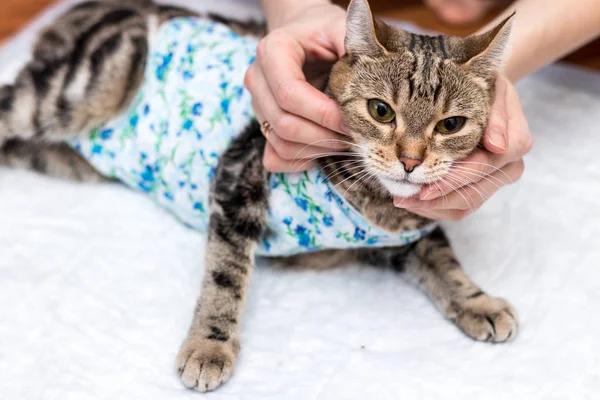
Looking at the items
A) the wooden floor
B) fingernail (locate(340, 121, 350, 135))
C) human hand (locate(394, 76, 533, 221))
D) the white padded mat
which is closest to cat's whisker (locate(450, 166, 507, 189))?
human hand (locate(394, 76, 533, 221))

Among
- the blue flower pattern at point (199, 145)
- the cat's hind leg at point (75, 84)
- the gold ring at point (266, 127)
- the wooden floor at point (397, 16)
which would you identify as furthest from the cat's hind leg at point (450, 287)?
the wooden floor at point (397, 16)

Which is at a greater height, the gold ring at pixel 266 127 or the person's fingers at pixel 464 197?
the gold ring at pixel 266 127

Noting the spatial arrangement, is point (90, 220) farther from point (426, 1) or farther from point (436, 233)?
point (426, 1)

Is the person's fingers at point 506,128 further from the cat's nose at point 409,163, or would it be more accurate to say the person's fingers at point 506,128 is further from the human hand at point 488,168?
the cat's nose at point 409,163

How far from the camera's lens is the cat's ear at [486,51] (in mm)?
1054

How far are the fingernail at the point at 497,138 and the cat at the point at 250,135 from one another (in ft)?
0.09

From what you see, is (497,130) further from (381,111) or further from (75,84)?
(75,84)

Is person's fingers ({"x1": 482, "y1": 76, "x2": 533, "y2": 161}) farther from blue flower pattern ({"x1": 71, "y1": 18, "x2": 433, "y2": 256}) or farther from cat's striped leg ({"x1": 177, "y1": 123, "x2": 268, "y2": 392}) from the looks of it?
cat's striped leg ({"x1": 177, "y1": 123, "x2": 268, "y2": 392})

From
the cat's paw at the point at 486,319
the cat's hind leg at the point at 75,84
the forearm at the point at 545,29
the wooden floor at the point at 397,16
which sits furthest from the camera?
the wooden floor at the point at 397,16

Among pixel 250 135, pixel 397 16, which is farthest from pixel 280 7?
pixel 397 16

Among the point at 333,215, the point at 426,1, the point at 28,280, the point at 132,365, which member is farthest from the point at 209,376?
the point at 426,1

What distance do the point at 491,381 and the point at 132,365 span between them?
27.1 inches

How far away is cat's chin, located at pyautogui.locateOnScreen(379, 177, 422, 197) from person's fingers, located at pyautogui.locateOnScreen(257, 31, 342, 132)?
0.13 metres

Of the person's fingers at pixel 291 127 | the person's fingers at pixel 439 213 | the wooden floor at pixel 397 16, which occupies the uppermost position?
the person's fingers at pixel 291 127
